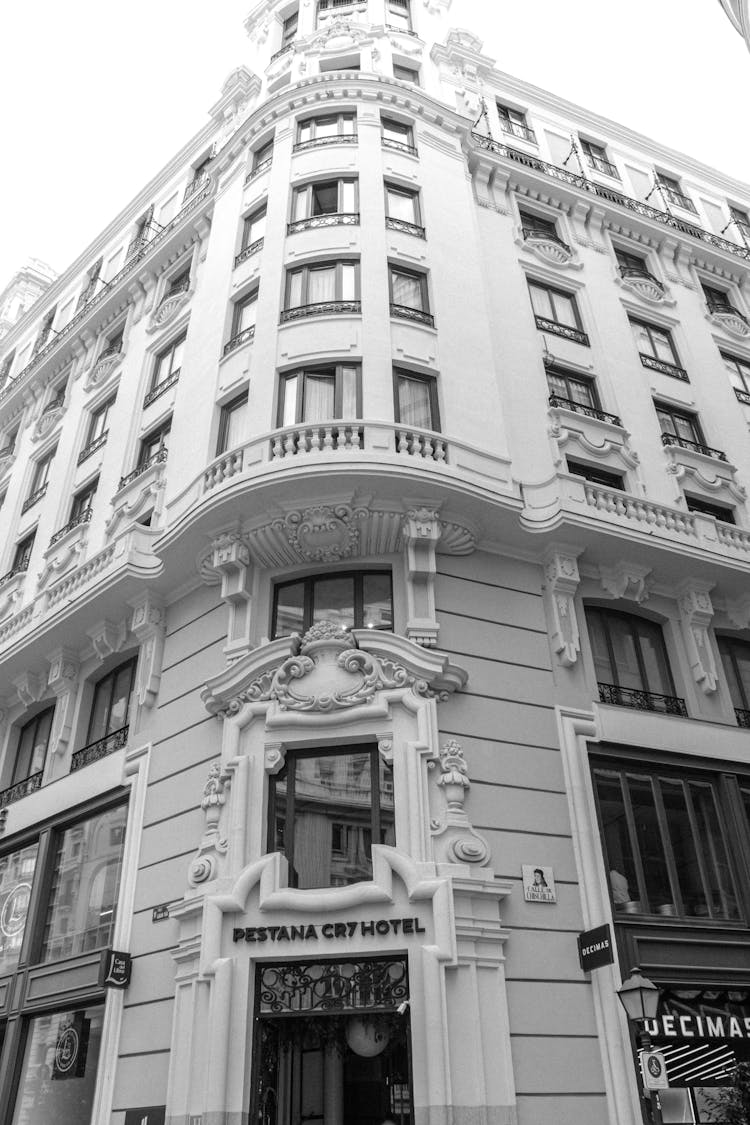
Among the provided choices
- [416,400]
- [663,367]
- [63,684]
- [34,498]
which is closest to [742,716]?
[416,400]

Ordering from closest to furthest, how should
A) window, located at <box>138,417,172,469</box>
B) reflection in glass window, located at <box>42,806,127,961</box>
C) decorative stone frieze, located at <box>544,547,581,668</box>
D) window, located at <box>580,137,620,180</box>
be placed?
decorative stone frieze, located at <box>544,547,581,668</box>
reflection in glass window, located at <box>42,806,127,961</box>
window, located at <box>138,417,172,469</box>
window, located at <box>580,137,620,180</box>

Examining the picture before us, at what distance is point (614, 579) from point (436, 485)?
393cm

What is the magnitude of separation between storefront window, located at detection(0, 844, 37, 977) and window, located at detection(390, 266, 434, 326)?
12.7 m

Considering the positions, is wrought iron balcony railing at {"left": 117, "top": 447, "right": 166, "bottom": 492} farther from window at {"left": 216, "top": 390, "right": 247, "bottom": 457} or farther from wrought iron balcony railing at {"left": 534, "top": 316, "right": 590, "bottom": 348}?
wrought iron balcony railing at {"left": 534, "top": 316, "right": 590, "bottom": 348}

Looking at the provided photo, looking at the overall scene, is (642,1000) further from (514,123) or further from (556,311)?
(514,123)

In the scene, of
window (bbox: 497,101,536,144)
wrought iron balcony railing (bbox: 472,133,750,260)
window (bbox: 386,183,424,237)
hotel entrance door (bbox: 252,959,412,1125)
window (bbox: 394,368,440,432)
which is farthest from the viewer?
window (bbox: 497,101,536,144)

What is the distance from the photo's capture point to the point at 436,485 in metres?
14.3

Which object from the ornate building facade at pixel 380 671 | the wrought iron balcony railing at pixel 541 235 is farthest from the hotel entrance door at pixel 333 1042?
the wrought iron balcony railing at pixel 541 235

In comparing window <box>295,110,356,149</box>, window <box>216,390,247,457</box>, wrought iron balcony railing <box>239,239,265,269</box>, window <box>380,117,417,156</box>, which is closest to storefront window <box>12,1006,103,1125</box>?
window <box>216,390,247,457</box>

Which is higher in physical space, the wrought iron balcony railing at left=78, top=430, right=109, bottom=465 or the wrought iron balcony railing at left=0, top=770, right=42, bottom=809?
the wrought iron balcony railing at left=78, top=430, right=109, bottom=465

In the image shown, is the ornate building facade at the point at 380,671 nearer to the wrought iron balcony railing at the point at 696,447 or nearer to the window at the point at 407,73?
the wrought iron balcony railing at the point at 696,447

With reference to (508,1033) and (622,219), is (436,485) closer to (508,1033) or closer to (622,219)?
(508,1033)

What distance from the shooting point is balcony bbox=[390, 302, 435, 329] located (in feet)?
58.1

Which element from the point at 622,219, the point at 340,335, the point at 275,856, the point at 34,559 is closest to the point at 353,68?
the point at 622,219
